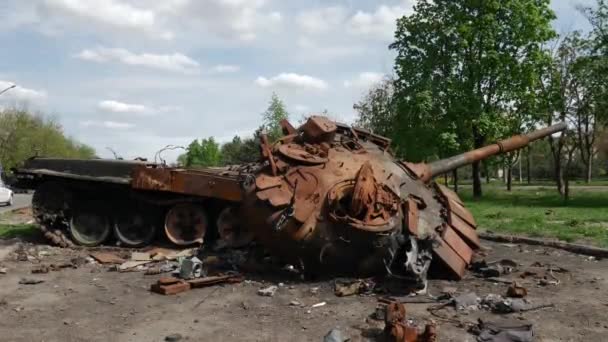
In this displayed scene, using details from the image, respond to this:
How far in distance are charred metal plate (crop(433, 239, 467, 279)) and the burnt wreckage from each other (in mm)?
15

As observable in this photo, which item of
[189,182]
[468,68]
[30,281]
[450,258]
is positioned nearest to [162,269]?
[30,281]

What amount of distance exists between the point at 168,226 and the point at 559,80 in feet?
75.8

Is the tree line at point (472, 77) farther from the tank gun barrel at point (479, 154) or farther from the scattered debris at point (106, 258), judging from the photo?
the scattered debris at point (106, 258)

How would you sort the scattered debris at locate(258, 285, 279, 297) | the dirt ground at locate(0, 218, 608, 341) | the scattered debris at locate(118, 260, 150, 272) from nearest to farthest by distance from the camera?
the dirt ground at locate(0, 218, 608, 341) < the scattered debris at locate(258, 285, 279, 297) < the scattered debris at locate(118, 260, 150, 272)

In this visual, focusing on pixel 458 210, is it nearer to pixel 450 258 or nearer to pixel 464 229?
pixel 464 229

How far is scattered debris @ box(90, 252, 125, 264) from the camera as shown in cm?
1056

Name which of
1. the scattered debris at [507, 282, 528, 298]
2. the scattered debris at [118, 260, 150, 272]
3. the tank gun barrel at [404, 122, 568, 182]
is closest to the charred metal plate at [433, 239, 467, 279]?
the scattered debris at [507, 282, 528, 298]

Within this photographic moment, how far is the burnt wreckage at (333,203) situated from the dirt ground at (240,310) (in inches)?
19.6

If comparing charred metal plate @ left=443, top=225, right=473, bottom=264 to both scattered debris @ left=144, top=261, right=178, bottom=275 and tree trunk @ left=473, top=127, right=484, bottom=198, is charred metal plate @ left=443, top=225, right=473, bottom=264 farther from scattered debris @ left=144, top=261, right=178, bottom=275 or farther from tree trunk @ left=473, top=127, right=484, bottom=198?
tree trunk @ left=473, top=127, right=484, bottom=198

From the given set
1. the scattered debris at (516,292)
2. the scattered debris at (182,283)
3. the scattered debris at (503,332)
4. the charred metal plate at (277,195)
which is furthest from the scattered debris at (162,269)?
the scattered debris at (503,332)

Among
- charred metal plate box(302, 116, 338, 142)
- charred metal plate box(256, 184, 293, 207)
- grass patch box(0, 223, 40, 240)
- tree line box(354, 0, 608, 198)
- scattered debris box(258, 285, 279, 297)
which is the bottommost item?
scattered debris box(258, 285, 279, 297)

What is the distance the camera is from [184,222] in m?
12.2

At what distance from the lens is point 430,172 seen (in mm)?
10328

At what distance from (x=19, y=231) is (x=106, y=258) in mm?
4498
